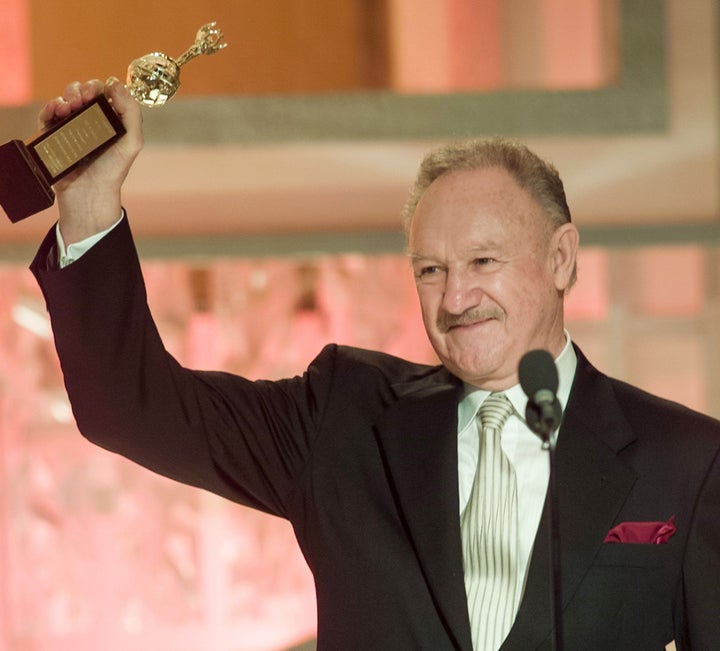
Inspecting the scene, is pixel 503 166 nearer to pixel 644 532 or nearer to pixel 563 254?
pixel 563 254

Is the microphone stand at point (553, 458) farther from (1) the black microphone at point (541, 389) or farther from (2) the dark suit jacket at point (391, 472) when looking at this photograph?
(2) the dark suit jacket at point (391, 472)

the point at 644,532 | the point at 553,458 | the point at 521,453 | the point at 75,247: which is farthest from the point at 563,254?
the point at 75,247

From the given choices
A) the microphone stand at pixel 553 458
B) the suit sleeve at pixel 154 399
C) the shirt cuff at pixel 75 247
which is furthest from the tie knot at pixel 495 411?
the shirt cuff at pixel 75 247

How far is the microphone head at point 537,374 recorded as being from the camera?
121 centimetres

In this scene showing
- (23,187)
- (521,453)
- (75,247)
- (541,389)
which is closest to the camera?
(541,389)

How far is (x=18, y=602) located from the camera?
3.19 metres

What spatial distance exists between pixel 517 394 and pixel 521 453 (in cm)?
8

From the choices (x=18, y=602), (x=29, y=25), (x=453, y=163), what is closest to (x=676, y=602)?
(x=453, y=163)

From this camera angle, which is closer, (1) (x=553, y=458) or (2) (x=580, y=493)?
(1) (x=553, y=458)

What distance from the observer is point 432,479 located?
5.17 feet

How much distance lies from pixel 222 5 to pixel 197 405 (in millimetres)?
1835

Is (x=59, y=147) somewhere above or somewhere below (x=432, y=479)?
above

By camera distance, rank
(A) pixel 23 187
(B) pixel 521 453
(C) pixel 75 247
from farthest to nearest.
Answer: (B) pixel 521 453 → (C) pixel 75 247 → (A) pixel 23 187

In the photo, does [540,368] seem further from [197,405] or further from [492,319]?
Result: [197,405]
